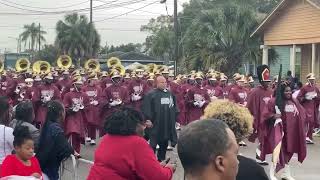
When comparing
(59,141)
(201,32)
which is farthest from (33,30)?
(59,141)

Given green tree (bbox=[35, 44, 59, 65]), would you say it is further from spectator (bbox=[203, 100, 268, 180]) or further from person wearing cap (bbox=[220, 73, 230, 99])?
spectator (bbox=[203, 100, 268, 180])

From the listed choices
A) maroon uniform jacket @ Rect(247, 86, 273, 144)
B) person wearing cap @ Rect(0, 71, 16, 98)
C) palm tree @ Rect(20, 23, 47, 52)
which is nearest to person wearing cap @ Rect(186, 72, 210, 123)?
maroon uniform jacket @ Rect(247, 86, 273, 144)

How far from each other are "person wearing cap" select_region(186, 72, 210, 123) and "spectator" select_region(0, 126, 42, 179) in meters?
11.4

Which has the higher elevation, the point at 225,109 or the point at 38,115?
the point at 225,109

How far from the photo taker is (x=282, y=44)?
30.2 meters

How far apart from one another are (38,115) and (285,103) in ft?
22.1

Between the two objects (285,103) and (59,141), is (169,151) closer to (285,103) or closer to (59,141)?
(285,103)

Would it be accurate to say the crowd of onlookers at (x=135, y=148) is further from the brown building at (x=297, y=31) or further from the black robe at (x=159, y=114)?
the brown building at (x=297, y=31)

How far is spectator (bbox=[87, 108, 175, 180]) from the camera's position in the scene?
457 centimetres

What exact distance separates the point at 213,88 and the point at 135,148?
43.9ft

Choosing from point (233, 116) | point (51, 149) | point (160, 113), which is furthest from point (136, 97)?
point (233, 116)

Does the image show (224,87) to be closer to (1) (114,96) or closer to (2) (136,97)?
(2) (136,97)

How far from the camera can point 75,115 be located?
43.6ft

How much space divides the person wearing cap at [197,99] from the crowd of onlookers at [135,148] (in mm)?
10236
